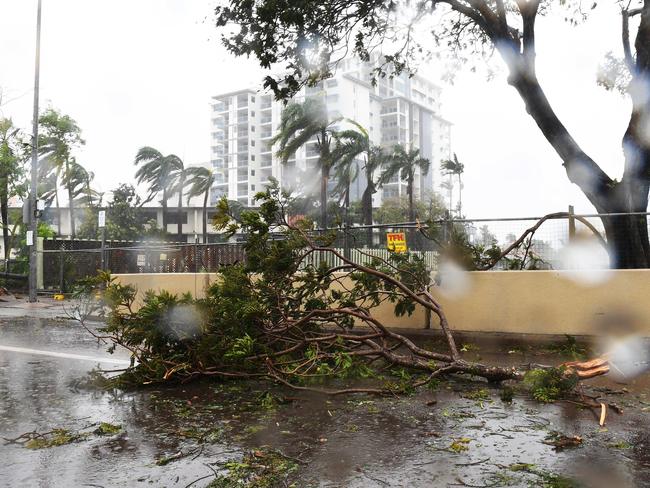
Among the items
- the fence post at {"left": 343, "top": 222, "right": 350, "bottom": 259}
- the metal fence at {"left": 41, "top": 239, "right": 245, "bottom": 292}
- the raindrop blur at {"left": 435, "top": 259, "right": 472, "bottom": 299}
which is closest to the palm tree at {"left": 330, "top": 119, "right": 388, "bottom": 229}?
the metal fence at {"left": 41, "top": 239, "right": 245, "bottom": 292}

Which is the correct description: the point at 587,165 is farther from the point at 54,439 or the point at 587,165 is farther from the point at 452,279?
the point at 54,439

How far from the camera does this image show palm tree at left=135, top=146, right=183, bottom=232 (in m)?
55.3

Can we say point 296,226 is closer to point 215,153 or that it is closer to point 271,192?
point 271,192

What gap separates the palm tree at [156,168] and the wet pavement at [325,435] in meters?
51.7

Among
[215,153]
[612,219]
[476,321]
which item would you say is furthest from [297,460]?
[215,153]

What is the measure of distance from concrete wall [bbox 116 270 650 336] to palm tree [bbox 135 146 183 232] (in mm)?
49325

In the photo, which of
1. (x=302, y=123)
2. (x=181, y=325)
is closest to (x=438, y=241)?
(x=181, y=325)

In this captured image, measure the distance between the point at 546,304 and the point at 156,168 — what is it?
52.6m

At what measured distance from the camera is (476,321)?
8727 mm

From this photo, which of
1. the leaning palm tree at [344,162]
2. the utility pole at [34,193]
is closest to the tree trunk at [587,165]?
the utility pole at [34,193]

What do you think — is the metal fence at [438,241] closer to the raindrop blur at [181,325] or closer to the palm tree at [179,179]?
the raindrop blur at [181,325]

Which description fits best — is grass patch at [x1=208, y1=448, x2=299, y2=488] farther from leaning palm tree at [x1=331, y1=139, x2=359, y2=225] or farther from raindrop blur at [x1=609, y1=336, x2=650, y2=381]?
leaning palm tree at [x1=331, y1=139, x2=359, y2=225]

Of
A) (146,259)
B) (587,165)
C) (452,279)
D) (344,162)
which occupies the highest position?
(344,162)

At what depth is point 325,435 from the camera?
3.93 meters
